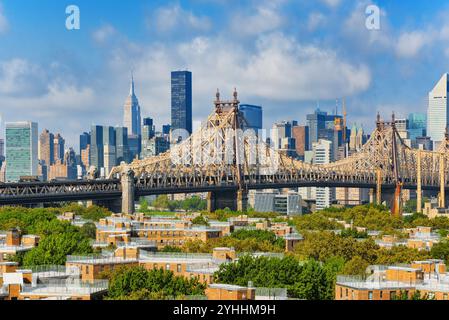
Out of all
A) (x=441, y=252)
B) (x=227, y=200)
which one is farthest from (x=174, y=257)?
(x=227, y=200)

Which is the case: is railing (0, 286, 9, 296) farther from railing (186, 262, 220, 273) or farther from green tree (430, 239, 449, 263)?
green tree (430, 239, 449, 263)

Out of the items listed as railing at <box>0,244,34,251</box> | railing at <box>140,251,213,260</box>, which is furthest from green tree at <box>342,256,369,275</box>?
railing at <box>0,244,34,251</box>

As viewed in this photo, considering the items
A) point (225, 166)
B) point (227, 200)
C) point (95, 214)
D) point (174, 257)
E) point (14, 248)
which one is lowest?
point (174, 257)

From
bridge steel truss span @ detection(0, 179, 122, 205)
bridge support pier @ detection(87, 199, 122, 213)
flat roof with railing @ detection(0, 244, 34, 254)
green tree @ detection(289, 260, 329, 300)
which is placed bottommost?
green tree @ detection(289, 260, 329, 300)

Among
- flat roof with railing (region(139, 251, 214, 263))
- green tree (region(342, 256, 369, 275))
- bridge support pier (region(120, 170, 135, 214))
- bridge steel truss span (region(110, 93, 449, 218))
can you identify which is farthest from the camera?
bridge steel truss span (region(110, 93, 449, 218))

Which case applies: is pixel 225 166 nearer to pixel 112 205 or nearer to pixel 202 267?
pixel 112 205

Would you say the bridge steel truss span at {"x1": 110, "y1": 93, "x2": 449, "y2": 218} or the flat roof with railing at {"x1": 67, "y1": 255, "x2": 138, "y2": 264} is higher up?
the bridge steel truss span at {"x1": 110, "y1": 93, "x2": 449, "y2": 218}
